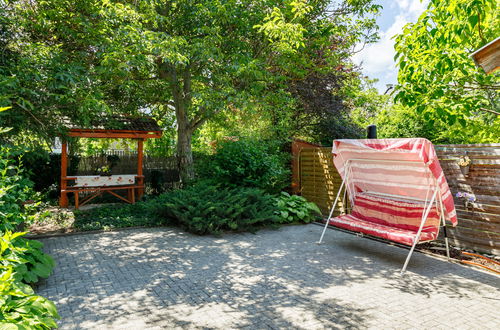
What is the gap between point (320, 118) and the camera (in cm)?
1241

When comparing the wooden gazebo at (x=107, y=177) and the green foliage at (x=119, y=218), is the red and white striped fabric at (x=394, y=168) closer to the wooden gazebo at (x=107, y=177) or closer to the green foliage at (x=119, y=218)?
the green foliage at (x=119, y=218)

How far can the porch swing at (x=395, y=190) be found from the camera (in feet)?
15.6

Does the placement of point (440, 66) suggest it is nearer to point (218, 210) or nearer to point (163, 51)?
point (218, 210)

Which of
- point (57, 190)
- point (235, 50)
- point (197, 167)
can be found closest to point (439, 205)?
point (235, 50)

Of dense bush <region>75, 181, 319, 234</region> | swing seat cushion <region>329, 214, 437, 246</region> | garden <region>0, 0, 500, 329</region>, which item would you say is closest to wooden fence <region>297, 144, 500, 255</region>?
garden <region>0, 0, 500, 329</region>

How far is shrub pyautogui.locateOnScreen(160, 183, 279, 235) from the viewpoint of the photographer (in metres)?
6.98

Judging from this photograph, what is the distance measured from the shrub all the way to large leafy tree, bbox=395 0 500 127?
365cm

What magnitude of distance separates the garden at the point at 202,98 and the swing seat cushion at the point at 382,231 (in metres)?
1.42

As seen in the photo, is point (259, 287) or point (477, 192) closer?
point (259, 287)

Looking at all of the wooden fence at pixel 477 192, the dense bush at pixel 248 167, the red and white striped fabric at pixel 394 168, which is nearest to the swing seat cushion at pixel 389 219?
the red and white striped fabric at pixel 394 168

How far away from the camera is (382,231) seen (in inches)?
205

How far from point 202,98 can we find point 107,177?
4255 mm

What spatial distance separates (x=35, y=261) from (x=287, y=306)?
10.3 feet

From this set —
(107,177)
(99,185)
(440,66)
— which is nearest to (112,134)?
(107,177)
